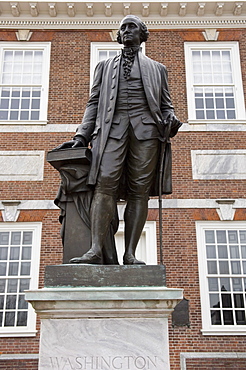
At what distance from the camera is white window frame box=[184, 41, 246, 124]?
11.4 metres

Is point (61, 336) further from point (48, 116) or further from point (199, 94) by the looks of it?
point (199, 94)

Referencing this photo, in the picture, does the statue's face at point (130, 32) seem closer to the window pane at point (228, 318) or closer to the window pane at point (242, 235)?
the window pane at point (242, 235)

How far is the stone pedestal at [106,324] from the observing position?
129 inches

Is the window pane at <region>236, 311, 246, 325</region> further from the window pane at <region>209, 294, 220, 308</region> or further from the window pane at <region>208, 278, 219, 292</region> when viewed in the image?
the window pane at <region>208, 278, 219, 292</region>

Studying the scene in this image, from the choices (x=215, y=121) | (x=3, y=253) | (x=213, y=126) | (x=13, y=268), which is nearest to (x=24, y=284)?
(x=13, y=268)

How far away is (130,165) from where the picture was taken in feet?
13.5

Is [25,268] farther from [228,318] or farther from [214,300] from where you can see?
[228,318]

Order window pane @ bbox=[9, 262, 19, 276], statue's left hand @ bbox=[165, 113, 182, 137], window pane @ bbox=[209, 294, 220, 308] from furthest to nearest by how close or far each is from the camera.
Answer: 1. window pane @ bbox=[9, 262, 19, 276]
2. window pane @ bbox=[209, 294, 220, 308]
3. statue's left hand @ bbox=[165, 113, 182, 137]

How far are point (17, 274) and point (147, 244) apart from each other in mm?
3003

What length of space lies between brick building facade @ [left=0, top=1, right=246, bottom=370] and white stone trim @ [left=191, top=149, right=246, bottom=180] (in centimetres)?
2

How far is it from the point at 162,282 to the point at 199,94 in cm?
897

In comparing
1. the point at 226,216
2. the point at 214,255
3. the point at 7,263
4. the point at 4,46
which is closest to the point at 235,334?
the point at 214,255

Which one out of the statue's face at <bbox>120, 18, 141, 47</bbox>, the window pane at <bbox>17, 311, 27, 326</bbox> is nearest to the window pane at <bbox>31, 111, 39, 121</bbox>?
the window pane at <bbox>17, 311, 27, 326</bbox>

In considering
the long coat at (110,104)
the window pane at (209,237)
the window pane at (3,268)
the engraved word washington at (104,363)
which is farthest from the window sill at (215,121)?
the engraved word washington at (104,363)
